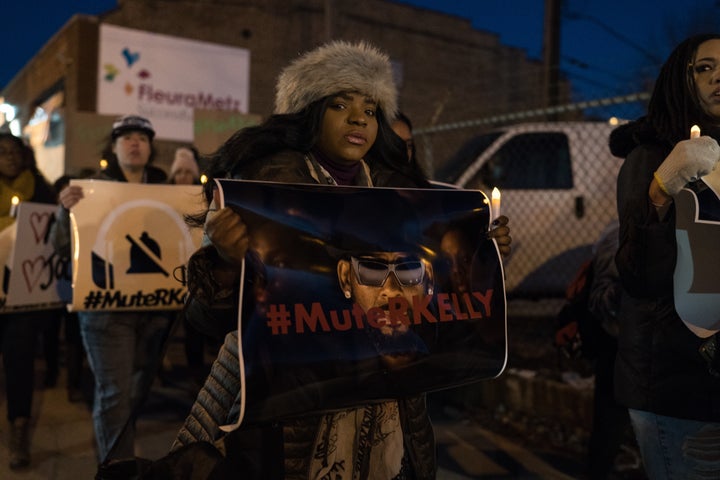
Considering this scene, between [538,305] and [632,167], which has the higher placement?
[632,167]

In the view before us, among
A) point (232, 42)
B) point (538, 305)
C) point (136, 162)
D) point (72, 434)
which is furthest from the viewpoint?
point (232, 42)

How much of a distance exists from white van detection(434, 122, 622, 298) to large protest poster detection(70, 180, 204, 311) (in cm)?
371

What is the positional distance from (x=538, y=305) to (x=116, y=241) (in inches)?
185

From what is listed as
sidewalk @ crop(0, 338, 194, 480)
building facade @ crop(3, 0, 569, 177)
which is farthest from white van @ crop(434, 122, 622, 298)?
building facade @ crop(3, 0, 569, 177)

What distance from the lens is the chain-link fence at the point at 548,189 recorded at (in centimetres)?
700

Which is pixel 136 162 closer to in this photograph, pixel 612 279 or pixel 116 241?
pixel 116 241

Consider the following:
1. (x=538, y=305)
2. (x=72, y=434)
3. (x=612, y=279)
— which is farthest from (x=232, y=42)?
(x=612, y=279)

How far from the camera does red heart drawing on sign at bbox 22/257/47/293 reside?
441 centimetres

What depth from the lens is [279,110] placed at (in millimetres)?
2318

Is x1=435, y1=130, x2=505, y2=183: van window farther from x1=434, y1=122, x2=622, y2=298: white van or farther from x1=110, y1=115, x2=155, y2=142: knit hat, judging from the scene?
x1=110, y1=115, x2=155, y2=142: knit hat

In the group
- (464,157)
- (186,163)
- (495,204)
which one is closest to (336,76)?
(495,204)

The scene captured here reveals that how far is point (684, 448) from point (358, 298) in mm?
1075

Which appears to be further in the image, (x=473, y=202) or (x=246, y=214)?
(x=473, y=202)

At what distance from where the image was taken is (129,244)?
12.8 feet
